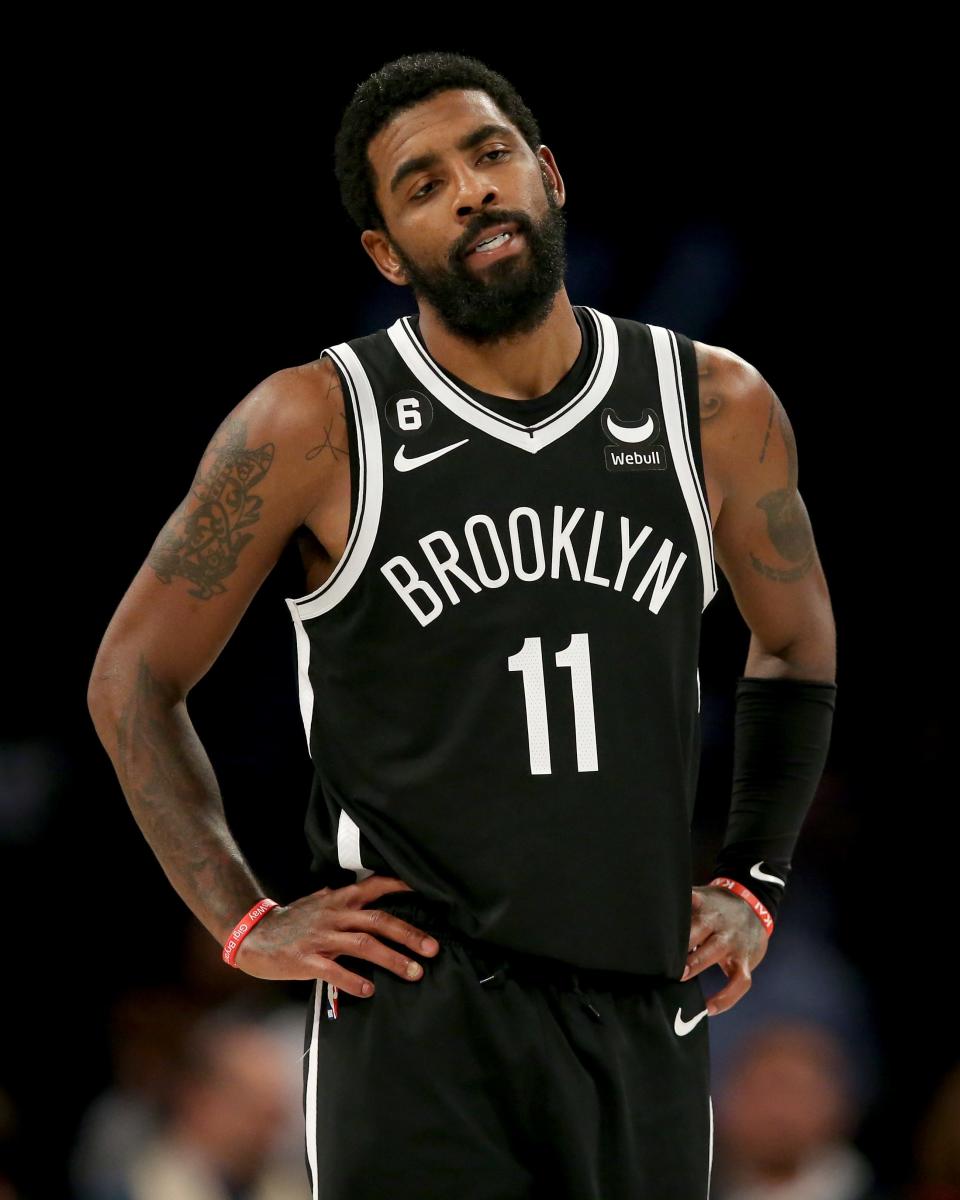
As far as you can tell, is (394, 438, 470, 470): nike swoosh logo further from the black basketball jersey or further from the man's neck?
the man's neck

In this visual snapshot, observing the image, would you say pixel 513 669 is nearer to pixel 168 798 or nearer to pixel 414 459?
pixel 414 459

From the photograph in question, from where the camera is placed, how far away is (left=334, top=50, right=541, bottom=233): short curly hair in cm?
288

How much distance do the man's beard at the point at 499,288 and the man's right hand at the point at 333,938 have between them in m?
0.91

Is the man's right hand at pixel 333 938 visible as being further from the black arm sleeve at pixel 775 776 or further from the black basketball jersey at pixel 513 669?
the black arm sleeve at pixel 775 776

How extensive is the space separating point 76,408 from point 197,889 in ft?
10.4

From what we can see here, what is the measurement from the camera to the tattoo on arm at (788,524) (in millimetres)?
2973

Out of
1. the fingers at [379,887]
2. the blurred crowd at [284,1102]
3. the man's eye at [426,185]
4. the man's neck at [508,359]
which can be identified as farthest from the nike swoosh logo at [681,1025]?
the blurred crowd at [284,1102]

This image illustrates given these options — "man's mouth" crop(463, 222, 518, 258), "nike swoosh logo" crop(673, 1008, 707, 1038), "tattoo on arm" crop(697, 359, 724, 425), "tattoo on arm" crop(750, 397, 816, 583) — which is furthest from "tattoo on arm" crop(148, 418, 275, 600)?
"nike swoosh logo" crop(673, 1008, 707, 1038)

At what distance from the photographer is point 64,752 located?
5398 mm

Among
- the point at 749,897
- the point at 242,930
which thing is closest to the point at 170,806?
the point at 242,930

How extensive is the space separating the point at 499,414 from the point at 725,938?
975 millimetres

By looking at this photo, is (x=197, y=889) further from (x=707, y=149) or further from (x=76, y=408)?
(x=707, y=149)

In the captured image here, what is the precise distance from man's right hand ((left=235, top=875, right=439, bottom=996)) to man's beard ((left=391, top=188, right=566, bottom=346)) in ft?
2.98

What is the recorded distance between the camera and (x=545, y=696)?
2.59 m
